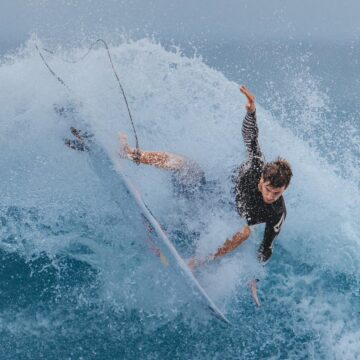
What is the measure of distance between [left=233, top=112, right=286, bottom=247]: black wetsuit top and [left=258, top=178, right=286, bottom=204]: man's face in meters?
0.11

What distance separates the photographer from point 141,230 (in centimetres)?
481

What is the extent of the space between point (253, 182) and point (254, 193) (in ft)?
0.31

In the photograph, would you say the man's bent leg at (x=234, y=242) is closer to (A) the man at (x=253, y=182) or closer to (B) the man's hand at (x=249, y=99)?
(A) the man at (x=253, y=182)

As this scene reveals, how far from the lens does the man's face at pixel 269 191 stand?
378cm

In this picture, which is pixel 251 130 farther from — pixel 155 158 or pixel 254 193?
pixel 155 158

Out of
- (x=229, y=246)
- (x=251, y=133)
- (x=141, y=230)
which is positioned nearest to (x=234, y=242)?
(x=229, y=246)

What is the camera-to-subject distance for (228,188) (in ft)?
17.4

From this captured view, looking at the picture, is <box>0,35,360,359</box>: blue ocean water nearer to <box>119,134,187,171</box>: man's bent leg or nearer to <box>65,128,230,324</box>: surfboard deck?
<box>65,128,230,324</box>: surfboard deck

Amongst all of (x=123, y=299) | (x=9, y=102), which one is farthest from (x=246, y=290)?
(x=9, y=102)

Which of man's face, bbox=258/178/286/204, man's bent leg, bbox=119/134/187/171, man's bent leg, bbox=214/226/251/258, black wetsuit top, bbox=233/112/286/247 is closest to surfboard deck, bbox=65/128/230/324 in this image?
man's bent leg, bbox=119/134/187/171

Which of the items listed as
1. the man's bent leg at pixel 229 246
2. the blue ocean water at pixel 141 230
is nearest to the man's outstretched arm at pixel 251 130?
the man's bent leg at pixel 229 246

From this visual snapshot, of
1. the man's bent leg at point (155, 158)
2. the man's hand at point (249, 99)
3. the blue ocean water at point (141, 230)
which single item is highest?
the man's hand at point (249, 99)

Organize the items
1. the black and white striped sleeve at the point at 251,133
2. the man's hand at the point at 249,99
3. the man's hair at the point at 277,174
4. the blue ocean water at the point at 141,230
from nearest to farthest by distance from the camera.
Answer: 1. the man's hair at the point at 277,174
2. the man's hand at the point at 249,99
3. the black and white striped sleeve at the point at 251,133
4. the blue ocean water at the point at 141,230

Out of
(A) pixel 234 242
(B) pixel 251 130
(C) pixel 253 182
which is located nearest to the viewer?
(B) pixel 251 130
